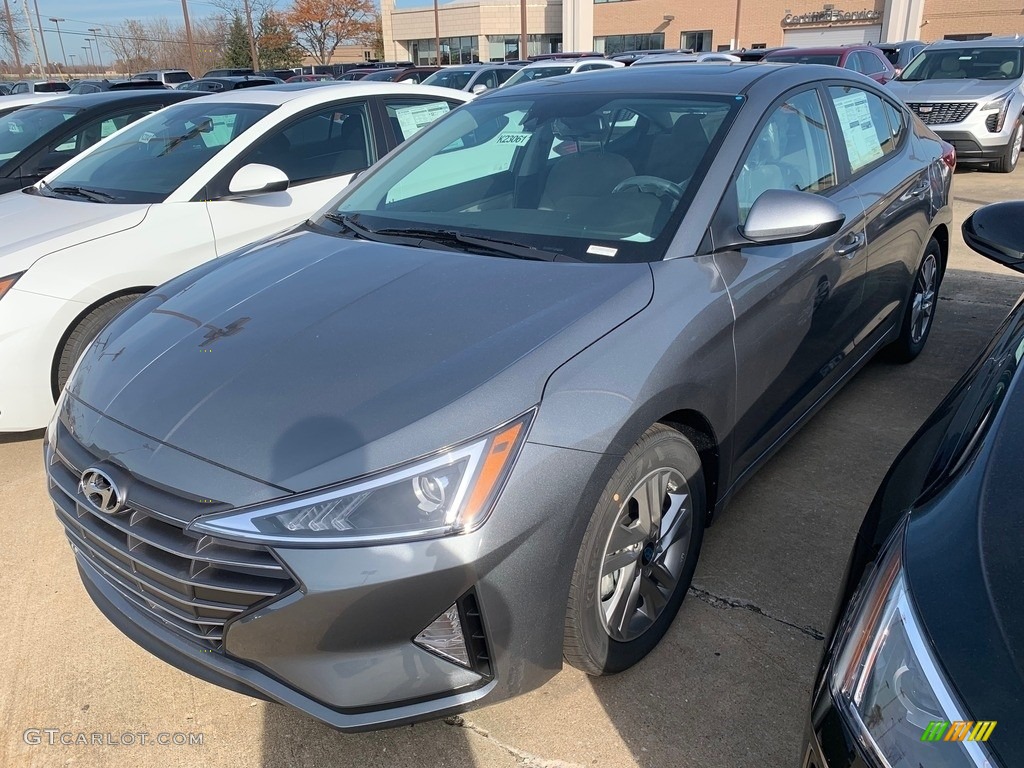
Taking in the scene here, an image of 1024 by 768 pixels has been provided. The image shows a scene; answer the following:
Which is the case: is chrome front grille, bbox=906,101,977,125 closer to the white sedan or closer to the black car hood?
the white sedan

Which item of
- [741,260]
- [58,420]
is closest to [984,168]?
[741,260]

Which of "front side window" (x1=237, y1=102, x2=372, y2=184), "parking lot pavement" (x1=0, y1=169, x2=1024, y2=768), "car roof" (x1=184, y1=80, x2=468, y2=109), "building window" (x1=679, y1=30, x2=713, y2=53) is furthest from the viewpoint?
"building window" (x1=679, y1=30, x2=713, y2=53)

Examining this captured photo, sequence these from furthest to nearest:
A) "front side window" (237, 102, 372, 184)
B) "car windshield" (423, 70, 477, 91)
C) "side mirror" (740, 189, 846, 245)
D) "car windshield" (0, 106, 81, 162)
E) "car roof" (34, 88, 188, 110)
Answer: "car windshield" (423, 70, 477, 91), "car roof" (34, 88, 188, 110), "car windshield" (0, 106, 81, 162), "front side window" (237, 102, 372, 184), "side mirror" (740, 189, 846, 245)

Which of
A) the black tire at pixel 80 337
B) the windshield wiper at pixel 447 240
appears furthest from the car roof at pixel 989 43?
the black tire at pixel 80 337

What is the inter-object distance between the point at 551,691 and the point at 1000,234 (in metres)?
2.28

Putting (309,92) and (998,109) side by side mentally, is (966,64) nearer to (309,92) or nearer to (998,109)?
(998,109)

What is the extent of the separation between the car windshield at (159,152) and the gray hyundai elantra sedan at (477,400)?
5.79 feet

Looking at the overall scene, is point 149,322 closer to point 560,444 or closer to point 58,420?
point 58,420

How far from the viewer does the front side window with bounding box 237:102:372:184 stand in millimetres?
4758

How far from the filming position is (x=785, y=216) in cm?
248

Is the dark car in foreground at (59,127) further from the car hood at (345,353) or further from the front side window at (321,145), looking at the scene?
the car hood at (345,353)

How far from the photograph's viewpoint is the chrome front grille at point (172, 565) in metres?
1.74

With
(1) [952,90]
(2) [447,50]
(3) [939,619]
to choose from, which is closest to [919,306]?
(3) [939,619]

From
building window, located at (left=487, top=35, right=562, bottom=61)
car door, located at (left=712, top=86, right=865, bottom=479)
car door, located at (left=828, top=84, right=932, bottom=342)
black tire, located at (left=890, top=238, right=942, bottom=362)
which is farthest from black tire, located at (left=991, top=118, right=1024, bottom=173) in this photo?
building window, located at (left=487, top=35, right=562, bottom=61)
